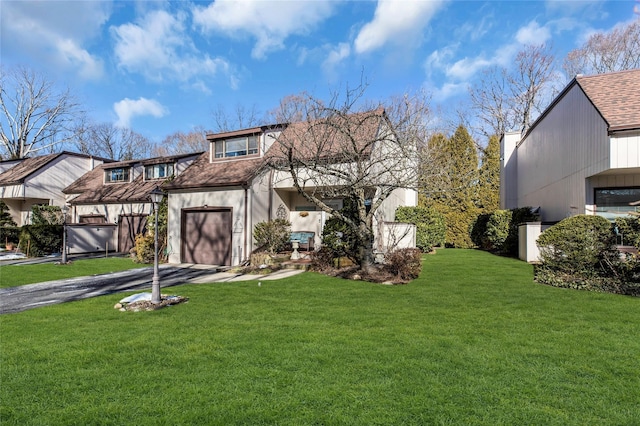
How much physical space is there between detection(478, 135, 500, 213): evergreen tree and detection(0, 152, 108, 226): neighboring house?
92.4ft

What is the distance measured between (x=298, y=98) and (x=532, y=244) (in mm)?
10227

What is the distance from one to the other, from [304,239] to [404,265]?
20.0 ft

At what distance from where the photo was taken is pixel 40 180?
76.6ft

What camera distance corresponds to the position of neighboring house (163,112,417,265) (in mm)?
14203

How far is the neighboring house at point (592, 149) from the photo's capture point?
10.1 metres

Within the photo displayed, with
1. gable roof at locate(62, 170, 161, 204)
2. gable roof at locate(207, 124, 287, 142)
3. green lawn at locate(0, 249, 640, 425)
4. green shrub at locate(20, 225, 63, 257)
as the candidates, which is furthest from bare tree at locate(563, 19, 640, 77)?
green shrub at locate(20, 225, 63, 257)

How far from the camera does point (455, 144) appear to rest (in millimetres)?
21938

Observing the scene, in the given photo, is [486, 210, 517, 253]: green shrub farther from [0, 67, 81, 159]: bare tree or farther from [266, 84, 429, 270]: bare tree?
[0, 67, 81, 159]: bare tree

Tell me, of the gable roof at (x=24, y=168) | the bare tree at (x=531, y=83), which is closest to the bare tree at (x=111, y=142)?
the gable roof at (x=24, y=168)

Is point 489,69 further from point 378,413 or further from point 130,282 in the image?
point 378,413

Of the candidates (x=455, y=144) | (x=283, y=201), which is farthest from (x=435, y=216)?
(x=283, y=201)

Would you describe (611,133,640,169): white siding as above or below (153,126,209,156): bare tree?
below

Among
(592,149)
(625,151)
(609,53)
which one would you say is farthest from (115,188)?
(609,53)

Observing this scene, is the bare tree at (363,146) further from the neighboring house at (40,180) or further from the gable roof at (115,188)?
the neighboring house at (40,180)
